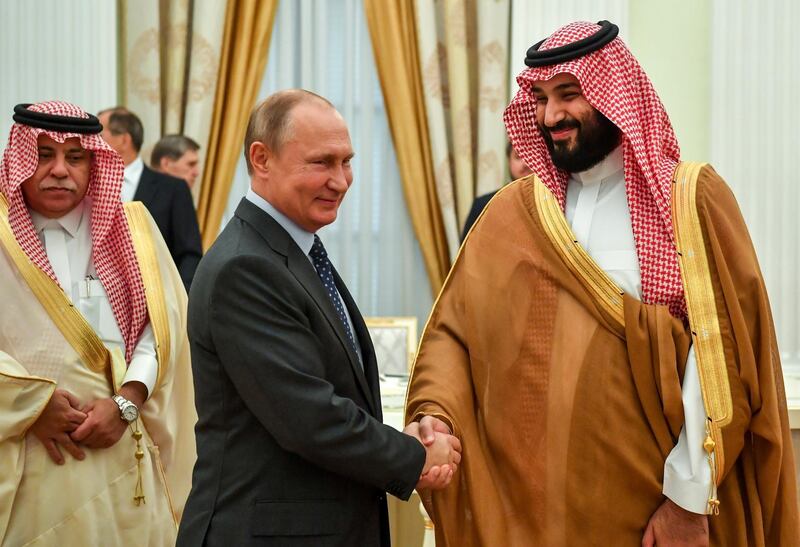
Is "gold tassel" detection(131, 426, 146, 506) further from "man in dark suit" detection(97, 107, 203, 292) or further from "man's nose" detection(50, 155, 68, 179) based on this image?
"man in dark suit" detection(97, 107, 203, 292)

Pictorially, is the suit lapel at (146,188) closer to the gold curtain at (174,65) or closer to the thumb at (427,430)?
the gold curtain at (174,65)

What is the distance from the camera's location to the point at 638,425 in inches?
94.9

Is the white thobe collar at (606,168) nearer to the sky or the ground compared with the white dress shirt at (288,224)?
nearer to the sky

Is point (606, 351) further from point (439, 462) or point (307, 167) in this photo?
point (307, 167)

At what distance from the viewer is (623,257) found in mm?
2488

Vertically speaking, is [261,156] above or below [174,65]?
below

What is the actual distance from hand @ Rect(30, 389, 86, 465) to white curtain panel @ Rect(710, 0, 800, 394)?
4603 millimetres

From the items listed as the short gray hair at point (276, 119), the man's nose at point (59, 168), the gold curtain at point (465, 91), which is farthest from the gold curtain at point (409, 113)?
the short gray hair at point (276, 119)

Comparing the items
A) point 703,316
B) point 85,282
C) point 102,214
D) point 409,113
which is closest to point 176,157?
point 409,113

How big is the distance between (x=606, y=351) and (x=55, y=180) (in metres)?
1.73

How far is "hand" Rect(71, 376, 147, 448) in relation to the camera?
2.99 meters

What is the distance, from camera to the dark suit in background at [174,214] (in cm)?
509

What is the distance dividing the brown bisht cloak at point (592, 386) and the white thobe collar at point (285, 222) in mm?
492

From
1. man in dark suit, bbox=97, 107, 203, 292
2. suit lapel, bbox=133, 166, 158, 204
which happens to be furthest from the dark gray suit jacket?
suit lapel, bbox=133, 166, 158, 204
